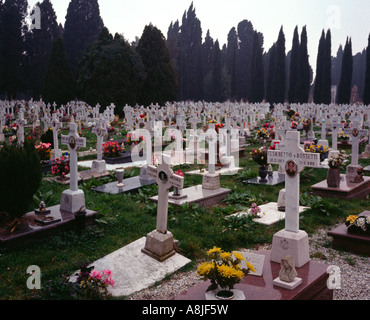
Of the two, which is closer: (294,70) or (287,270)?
(287,270)

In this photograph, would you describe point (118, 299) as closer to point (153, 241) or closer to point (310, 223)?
point (153, 241)

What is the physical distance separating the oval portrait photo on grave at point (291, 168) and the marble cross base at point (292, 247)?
0.78m

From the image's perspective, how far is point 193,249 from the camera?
20.9 feet

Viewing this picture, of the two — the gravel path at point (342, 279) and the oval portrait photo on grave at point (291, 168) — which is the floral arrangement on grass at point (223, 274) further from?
the oval portrait photo on grave at point (291, 168)

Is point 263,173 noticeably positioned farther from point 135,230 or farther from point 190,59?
point 190,59

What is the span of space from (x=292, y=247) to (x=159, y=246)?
2.03 metres

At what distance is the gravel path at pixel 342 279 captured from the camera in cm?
509

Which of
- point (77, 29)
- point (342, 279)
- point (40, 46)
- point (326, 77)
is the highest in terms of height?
point (77, 29)

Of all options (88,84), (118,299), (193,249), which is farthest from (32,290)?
(88,84)

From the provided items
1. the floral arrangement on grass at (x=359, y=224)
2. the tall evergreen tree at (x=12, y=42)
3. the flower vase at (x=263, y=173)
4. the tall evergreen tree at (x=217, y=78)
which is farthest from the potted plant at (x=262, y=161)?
the tall evergreen tree at (x=217, y=78)

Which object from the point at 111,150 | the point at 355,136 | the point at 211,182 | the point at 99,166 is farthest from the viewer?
the point at 111,150

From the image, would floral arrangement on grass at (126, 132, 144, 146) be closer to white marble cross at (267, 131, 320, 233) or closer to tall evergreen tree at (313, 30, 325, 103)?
white marble cross at (267, 131, 320, 233)

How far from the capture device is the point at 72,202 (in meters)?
7.61

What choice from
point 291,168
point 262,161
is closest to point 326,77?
point 262,161
